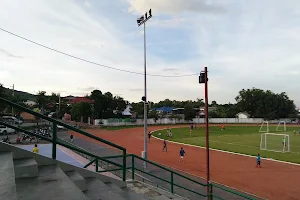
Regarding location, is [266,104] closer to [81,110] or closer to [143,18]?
[81,110]

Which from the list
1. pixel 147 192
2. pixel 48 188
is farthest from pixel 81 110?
pixel 48 188

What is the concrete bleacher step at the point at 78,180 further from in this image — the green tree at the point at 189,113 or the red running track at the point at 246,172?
the green tree at the point at 189,113

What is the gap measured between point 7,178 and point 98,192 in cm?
240

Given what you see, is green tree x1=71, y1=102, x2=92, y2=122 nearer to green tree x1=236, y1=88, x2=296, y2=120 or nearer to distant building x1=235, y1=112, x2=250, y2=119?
distant building x1=235, y1=112, x2=250, y2=119

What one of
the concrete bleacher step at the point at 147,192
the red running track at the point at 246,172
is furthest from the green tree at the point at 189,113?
the concrete bleacher step at the point at 147,192

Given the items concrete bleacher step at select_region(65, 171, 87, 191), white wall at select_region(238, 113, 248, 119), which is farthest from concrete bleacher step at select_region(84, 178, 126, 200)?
white wall at select_region(238, 113, 248, 119)

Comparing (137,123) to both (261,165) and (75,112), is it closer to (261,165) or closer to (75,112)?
(75,112)

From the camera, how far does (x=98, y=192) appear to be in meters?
5.59

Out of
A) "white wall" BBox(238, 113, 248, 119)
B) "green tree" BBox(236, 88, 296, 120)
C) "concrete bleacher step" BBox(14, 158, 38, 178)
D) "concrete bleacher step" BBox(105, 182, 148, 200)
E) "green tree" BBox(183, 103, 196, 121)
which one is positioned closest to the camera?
"concrete bleacher step" BBox(14, 158, 38, 178)

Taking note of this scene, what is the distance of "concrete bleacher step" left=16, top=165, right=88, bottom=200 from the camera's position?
3953 mm

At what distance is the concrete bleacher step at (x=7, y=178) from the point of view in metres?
2.94

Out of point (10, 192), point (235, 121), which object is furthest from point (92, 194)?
point (235, 121)

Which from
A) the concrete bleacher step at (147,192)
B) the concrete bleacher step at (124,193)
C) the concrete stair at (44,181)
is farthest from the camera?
the concrete bleacher step at (147,192)

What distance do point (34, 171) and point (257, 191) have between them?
14.7m
